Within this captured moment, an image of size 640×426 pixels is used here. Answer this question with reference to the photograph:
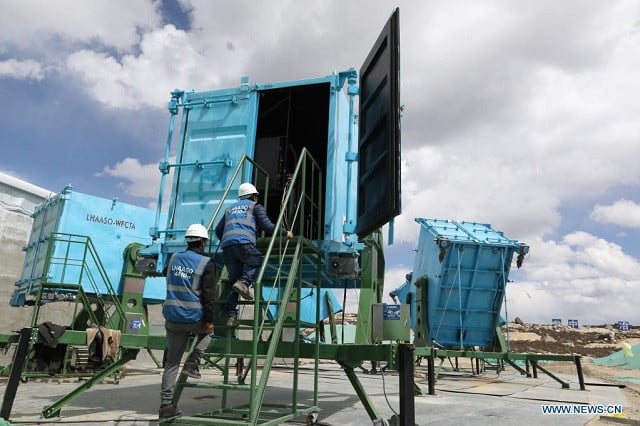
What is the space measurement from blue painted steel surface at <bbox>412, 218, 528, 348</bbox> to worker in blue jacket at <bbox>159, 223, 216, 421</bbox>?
7890mm

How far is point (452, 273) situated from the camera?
1157cm

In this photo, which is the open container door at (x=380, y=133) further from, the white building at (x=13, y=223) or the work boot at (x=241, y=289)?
the white building at (x=13, y=223)

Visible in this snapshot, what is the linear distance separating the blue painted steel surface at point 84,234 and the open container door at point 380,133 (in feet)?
27.8

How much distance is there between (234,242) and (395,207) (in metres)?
1.75

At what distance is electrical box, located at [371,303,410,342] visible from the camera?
466 centimetres

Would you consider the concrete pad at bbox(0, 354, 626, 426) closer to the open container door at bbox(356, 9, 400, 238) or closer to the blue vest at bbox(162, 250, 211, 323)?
the blue vest at bbox(162, 250, 211, 323)

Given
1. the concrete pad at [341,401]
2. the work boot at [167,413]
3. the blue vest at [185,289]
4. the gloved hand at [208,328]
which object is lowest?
the concrete pad at [341,401]

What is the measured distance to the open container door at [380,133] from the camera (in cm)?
501

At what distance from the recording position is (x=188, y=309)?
4.55 meters

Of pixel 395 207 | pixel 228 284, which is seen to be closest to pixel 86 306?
pixel 228 284

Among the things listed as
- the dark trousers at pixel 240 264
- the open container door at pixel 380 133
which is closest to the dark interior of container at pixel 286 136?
the open container door at pixel 380 133

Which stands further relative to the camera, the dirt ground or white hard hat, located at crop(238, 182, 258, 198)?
the dirt ground

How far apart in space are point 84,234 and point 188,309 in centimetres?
956

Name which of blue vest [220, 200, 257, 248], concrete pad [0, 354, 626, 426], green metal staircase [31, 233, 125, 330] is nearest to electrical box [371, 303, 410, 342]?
concrete pad [0, 354, 626, 426]
